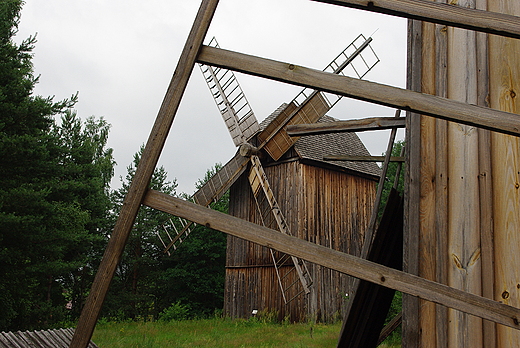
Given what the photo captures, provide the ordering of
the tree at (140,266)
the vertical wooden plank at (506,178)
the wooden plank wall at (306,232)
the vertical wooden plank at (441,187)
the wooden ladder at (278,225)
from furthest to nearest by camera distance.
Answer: the tree at (140,266)
the wooden plank wall at (306,232)
the wooden ladder at (278,225)
the vertical wooden plank at (441,187)
the vertical wooden plank at (506,178)

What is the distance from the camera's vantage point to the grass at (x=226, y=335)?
11657 millimetres

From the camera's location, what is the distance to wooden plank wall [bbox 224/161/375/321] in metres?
14.8

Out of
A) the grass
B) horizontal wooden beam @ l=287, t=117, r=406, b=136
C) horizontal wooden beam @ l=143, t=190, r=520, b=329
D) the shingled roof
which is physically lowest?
the grass

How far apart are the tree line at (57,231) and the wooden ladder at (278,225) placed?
6054 millimetres

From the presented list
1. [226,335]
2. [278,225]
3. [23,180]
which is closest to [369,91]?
[226,335]

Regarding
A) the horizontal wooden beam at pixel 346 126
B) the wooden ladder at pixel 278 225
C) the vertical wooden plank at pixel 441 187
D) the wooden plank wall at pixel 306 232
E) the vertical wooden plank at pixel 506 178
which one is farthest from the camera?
the wooden plank wall at pixel 306 232

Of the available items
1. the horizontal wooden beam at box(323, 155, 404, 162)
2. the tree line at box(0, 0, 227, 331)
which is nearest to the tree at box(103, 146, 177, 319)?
the tree line at box(0, 0, 227, 331)

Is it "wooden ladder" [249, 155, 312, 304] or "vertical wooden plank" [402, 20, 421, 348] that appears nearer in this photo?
"vertical wooden plank" [402, 20, 421, 348]

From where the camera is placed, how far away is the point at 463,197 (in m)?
2.71

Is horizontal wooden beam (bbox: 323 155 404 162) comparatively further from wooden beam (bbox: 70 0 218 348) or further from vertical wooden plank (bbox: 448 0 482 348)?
wooden beam (bbox: 70 0 218 348)

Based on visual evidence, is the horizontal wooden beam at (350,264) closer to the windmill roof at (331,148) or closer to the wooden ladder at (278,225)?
the wooden ladder at (278,225)

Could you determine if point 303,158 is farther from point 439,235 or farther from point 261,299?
point 439,235

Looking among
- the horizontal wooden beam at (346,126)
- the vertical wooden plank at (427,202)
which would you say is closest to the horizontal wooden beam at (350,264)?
the vertical wooden plank at (427,202)

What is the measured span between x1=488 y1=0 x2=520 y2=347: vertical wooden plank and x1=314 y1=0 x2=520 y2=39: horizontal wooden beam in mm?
812
